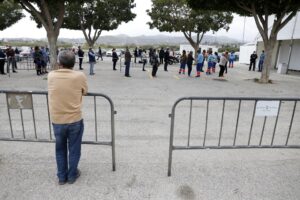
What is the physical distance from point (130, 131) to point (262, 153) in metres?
2.89

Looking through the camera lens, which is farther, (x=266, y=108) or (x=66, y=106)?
(x=266, y=108)

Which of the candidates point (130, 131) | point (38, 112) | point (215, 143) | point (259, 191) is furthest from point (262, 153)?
point (38, 112)

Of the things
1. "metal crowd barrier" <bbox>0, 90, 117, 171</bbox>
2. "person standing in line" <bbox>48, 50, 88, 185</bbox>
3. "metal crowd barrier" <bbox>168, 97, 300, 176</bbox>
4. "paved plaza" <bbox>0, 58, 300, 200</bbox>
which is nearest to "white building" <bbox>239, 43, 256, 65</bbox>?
"metal crowd barrier" <bbox>168, 97, 300, 176</bbox>

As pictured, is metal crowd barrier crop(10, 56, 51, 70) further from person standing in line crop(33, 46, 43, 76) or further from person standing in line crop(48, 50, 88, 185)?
person standing in line crop(48, 50, 88, 185)

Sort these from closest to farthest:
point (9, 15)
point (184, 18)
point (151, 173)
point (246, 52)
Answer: point (151, 173) < point (184, 18) < point (246, 52) < point (9, 15)

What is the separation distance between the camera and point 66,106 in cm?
325

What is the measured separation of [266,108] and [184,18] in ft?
76.9

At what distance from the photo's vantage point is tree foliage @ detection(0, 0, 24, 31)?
99.3ft

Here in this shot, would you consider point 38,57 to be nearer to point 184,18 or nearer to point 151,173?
point 151,173

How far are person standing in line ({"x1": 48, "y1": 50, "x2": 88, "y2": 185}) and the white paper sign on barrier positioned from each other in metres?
2.73

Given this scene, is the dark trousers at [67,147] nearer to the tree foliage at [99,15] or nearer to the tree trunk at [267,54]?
the tree trunk at [267,54]

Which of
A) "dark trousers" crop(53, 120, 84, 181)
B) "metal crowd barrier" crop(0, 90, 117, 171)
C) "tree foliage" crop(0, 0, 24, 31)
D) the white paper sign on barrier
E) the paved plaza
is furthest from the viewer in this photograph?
"tree foliage" crop(0, 0, 24, 31)

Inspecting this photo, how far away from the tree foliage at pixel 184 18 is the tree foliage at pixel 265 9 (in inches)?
410

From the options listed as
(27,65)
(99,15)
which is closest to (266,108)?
(27,65)
